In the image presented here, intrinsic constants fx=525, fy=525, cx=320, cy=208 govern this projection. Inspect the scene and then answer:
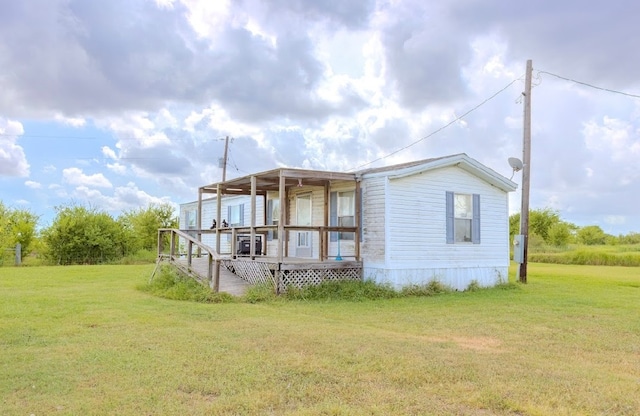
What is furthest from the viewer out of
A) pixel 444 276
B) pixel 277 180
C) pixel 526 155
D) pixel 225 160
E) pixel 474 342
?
pixel 225 160

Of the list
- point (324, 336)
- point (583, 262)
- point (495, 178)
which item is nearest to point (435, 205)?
point (495, 178)

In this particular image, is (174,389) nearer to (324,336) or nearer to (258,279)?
(324,336)

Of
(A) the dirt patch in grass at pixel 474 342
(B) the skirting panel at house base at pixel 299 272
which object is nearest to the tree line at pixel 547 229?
(B) the skirting panel at house base at pixel 299 272

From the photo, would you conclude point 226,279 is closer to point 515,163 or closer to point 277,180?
point 277,180

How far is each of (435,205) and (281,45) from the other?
630cm

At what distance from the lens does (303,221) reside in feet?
51.4

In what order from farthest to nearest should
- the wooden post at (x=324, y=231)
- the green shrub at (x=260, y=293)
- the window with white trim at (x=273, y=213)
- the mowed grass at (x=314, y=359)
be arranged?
the window with white trim at (x=273, y=213) < the wooden post at (x=324, y=231) < the green shrub at (x=260, y=293) < the mowed grass at (x=314, y=359)

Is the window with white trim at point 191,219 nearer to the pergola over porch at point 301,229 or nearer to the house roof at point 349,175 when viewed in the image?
the house roof at point 349,175

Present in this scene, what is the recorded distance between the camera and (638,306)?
11.1 metres

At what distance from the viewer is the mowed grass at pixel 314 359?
4512mm

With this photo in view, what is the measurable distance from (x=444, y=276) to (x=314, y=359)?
8.75 metres

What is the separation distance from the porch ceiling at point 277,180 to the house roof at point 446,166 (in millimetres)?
841

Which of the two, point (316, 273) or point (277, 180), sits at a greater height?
point (277, 180)

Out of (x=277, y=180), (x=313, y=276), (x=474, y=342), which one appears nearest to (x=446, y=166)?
(x=277, y=180)
